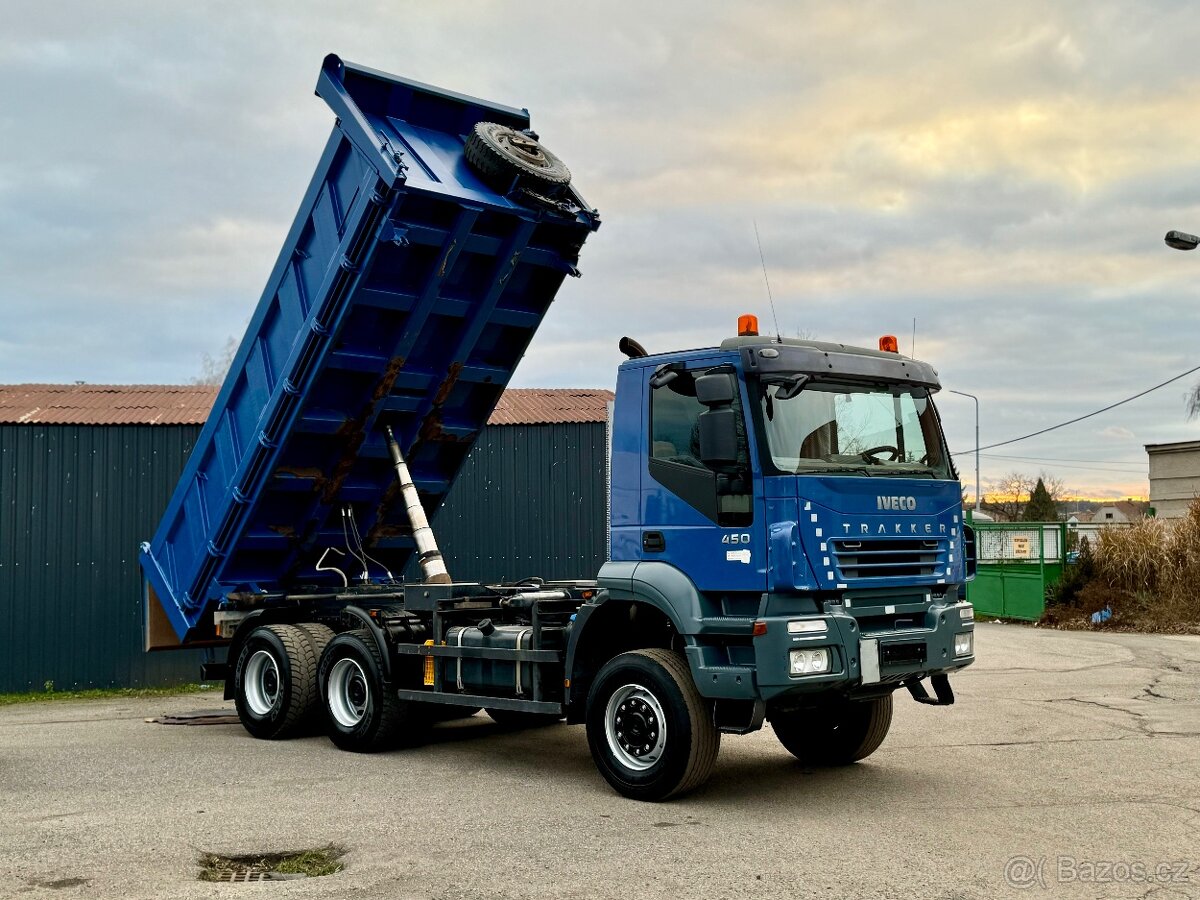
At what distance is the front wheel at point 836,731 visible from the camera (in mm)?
9055

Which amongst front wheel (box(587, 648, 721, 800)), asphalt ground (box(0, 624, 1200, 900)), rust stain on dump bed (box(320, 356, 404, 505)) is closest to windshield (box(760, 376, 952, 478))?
front wheel (box(587, 648, 721, 800))

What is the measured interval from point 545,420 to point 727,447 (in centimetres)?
944

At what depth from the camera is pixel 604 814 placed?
752cm

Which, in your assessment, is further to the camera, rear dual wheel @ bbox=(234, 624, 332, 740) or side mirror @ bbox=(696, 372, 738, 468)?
rear dual wheel @ bbox=(234, 624, 332, 740)

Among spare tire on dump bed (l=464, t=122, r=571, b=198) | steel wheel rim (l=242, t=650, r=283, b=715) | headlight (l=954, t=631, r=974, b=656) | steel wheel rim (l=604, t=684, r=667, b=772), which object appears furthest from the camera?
steel wheel rim (l=242, t=650, r=283, b=715)

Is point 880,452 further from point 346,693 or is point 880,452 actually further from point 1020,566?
point 1020,566

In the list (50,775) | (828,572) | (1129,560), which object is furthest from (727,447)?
(1129,560)

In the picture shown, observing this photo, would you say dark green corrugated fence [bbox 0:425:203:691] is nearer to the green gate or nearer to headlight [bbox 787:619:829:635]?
headlight [bbox 787:619:829:635]

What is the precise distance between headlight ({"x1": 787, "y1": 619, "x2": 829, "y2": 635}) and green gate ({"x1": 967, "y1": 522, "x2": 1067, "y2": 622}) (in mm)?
17342

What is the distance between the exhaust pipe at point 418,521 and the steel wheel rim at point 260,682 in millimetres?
1584

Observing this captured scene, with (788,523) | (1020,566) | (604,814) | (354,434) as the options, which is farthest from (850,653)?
(1020,566)

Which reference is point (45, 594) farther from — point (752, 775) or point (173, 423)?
point (752, 775)

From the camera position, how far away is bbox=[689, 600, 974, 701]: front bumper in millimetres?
7332

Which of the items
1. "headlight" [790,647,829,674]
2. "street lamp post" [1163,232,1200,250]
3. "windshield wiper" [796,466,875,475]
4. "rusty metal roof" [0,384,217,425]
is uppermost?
"street lamp post" [1163,232,1200,250]
